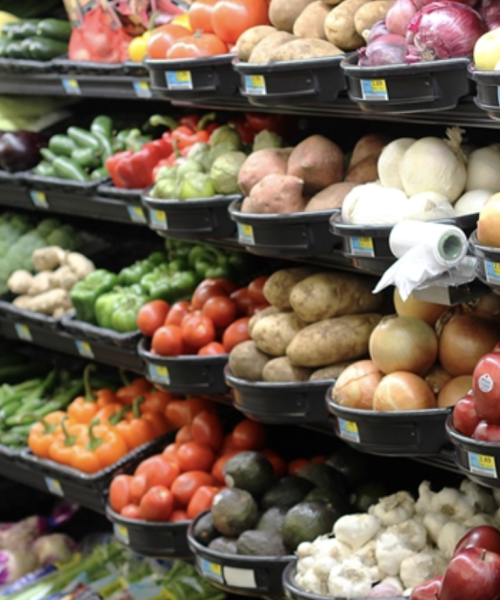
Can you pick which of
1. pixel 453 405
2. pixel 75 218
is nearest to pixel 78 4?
pixel 75 218

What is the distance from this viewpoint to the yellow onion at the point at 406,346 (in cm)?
230

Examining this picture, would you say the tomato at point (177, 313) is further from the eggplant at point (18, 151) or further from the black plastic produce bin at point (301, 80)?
the eggplant at point (18, 151)

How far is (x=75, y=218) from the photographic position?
4648 mm

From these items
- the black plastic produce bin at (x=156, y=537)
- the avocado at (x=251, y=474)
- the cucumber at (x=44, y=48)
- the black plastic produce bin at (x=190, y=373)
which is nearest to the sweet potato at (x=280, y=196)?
the black plastic produce bin at (x=190, y=373)

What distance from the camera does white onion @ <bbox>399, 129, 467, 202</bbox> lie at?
2.27 m

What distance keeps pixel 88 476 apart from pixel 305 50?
5.54 ft

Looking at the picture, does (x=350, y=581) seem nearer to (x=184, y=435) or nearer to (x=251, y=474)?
(x=251, y=474)

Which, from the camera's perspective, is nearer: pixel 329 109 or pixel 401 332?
pixel 401 332

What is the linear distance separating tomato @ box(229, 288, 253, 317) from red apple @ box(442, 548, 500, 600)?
140 centimetres

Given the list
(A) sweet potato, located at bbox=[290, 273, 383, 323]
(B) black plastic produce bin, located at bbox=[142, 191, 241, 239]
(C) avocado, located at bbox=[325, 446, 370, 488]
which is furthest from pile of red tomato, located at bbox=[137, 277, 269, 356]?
(C) avocado, located at bbox=[325, 446, 370, 488]

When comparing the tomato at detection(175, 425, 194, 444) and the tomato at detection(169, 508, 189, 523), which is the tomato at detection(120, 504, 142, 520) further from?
the tomato at detection(175, 425, 194, 444)

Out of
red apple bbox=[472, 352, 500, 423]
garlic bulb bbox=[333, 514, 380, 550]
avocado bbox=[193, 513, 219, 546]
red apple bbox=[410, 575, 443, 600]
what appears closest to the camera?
red apple bbox=[472, 352, 500, 423]

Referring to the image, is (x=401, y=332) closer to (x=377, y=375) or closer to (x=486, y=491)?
(x=377, y=375)

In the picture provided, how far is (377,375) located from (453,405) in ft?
0.67
